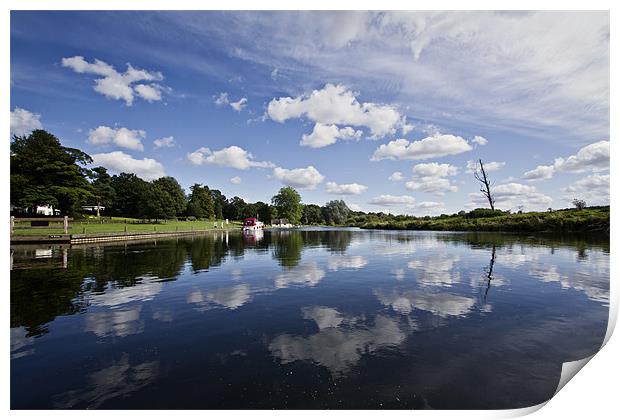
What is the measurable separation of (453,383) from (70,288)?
11627 mm

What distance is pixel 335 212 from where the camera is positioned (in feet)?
384

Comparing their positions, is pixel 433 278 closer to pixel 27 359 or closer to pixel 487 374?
pixel 487 374

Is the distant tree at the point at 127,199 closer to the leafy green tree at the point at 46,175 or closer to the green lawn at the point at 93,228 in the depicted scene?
the green lawn at the point at 93,228

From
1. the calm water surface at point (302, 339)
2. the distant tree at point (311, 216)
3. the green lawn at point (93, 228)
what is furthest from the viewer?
the distant tree at point (311, 216)

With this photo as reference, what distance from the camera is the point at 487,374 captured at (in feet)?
14.5

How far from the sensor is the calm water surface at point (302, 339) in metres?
4.07

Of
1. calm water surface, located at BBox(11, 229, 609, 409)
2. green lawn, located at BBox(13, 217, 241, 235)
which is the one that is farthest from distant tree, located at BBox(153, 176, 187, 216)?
calm water surface, located at BBox(11, 229, 609, 409)

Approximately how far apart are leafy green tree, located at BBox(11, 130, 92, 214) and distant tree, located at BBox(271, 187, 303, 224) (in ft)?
226

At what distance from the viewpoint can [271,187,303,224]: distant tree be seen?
351ft

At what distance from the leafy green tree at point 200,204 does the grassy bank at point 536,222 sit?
203 feet

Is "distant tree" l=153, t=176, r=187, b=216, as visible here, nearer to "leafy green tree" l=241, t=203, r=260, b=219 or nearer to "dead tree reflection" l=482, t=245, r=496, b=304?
"leafy green tree" l=241, t=203, r=260, b=219

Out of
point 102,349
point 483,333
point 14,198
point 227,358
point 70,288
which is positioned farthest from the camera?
point 14,198

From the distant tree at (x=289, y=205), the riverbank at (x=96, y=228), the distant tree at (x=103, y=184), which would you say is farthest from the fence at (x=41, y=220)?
the distant tree at (x=289, y=205)

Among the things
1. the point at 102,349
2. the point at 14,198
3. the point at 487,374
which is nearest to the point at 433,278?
the point at 487,374
